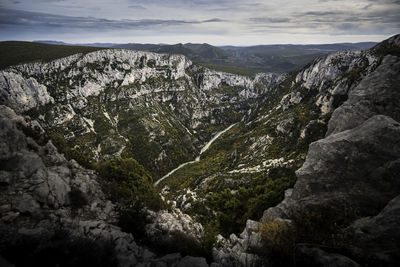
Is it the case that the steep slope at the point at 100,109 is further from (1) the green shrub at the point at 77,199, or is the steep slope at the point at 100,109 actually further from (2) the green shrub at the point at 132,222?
(2) the green shrub at the point at 132,222

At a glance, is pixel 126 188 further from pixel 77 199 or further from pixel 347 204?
pixel 347 204

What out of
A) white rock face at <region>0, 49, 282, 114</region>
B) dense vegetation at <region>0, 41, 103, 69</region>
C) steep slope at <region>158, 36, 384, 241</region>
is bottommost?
steep slope at <region>158, 36, 384, 241</region>

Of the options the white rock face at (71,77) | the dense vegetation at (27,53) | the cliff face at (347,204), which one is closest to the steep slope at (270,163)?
the cliff face at (347,204)

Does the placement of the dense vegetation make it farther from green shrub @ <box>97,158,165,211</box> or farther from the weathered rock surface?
the weathered rock surface

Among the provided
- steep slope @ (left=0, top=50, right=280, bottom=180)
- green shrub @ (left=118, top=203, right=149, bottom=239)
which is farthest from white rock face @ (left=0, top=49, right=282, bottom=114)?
green shrub @ (left=118, top=203, right=149, bottom=239)

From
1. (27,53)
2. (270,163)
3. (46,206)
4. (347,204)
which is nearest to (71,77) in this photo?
(27,53)

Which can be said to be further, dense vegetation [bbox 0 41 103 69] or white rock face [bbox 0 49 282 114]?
dense vegetation [bbox 0 41 103 69]
